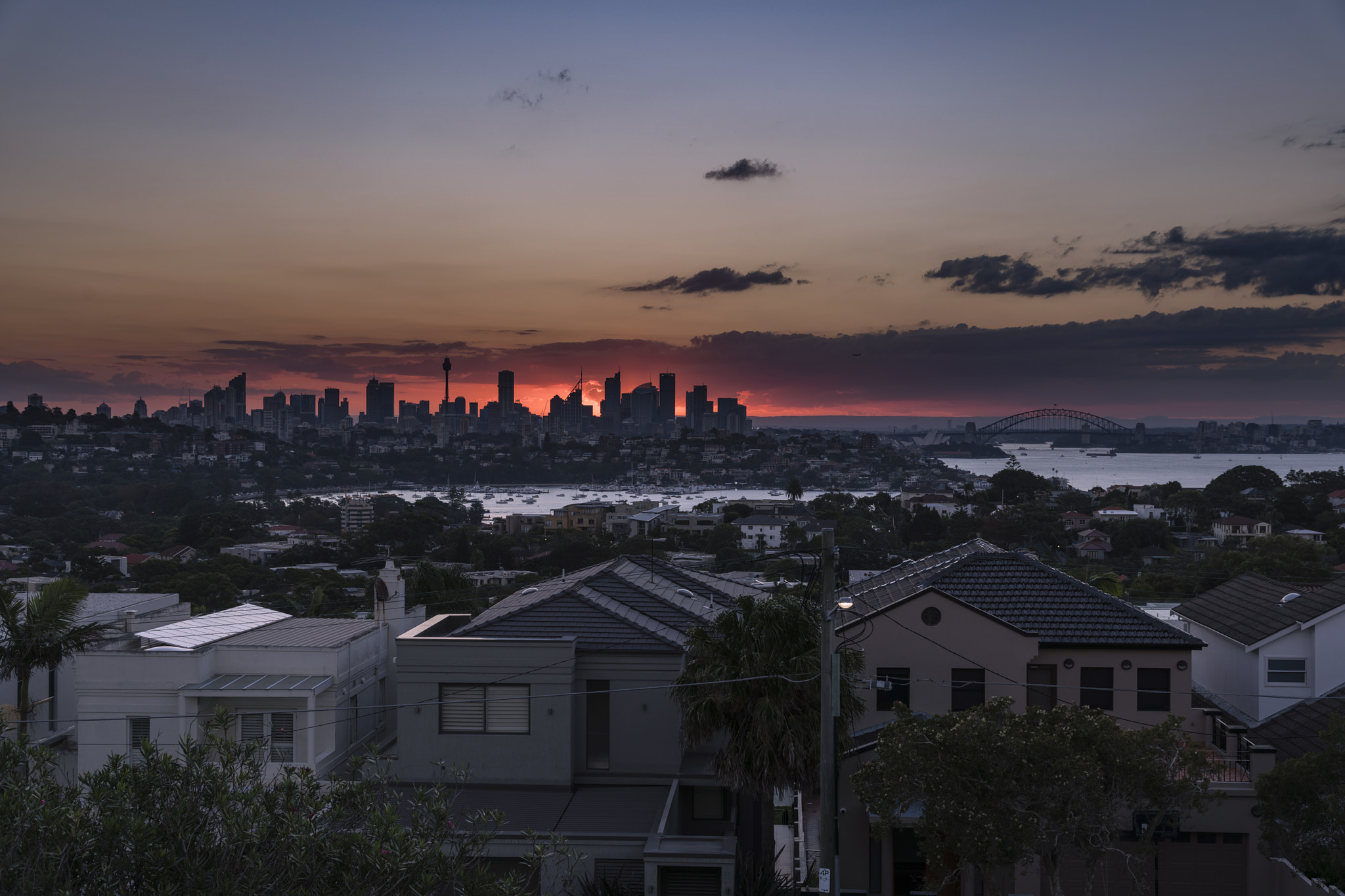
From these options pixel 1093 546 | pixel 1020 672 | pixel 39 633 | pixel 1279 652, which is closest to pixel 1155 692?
pixel 1020 672

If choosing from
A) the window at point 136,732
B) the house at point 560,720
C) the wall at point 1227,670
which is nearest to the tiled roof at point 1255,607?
the wall at point 1227,670

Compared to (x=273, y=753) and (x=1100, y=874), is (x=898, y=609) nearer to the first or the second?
(x=1100, y=874)

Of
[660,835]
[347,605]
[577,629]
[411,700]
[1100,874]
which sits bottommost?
[347,605]

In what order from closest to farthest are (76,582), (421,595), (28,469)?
(76,582)
(421,595)
(28,469)

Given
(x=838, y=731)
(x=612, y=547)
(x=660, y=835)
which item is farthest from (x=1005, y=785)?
(x=612, y=547)

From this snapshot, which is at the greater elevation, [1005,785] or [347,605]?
[1005,785]

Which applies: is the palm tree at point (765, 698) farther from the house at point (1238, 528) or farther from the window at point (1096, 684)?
the house at point (1238, 528)

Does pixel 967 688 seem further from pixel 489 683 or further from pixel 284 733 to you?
pixel 284 733
